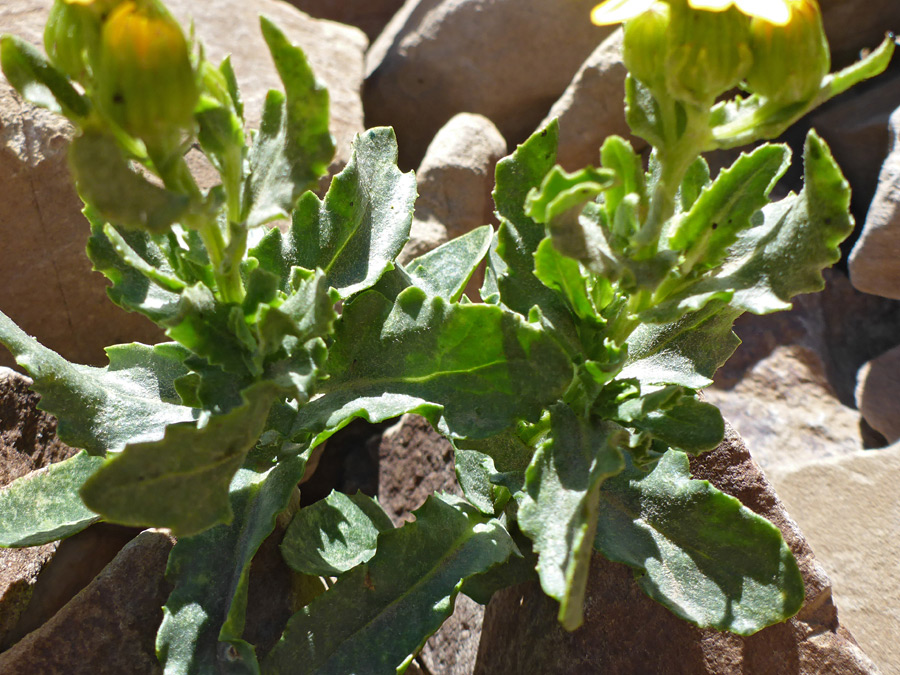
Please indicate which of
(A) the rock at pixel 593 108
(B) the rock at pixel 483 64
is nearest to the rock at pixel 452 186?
(A) the rock at pixel 593 108

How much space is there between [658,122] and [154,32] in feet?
2.26

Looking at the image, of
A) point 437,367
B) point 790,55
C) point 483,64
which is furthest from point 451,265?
point 483,64

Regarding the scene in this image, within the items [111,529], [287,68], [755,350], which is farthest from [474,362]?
[755,350]

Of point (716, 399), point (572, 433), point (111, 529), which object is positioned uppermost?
point (572, 433)

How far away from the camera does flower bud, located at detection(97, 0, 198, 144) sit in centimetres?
93

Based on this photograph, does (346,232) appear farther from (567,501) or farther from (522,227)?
(567,501)

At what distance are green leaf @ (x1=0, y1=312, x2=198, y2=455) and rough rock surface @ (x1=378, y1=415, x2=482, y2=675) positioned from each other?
0.77 m

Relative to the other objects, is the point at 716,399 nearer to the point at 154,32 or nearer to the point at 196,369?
the point at 196,369

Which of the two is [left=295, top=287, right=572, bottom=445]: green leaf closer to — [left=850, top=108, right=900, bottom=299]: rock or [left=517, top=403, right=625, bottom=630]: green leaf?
[left=517, top=403, right=625, bottom=630]: green leaf

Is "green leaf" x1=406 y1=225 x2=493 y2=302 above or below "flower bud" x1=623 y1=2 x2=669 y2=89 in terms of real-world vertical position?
below

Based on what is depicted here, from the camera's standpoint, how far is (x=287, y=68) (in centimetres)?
115

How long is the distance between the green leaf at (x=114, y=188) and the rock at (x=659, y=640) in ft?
3.73

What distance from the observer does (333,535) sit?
168 cm

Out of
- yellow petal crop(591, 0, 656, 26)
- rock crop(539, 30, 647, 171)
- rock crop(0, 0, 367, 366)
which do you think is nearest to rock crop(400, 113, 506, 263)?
rock crop(539, 30, 647, 171)
